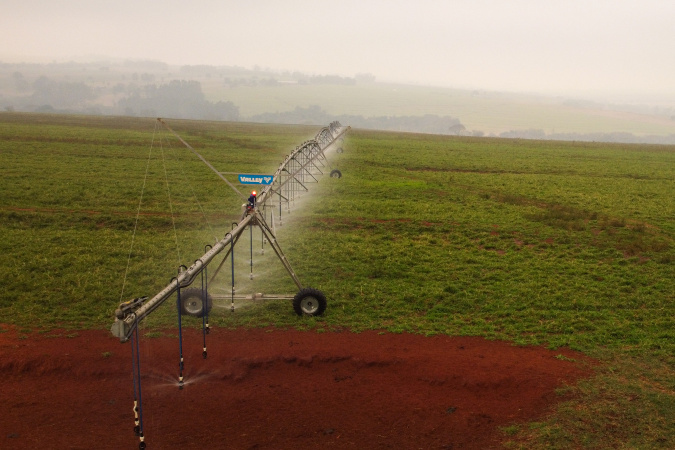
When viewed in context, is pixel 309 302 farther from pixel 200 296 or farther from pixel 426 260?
pixel 426 260

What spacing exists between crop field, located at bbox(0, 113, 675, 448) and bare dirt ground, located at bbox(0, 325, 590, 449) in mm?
652

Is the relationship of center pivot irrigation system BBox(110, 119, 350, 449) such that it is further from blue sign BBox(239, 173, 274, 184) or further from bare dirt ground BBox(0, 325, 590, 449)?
bare dirt ground BBox(0, 325, 590, 449)

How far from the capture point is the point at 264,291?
14883mm

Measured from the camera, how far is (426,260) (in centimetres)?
1814

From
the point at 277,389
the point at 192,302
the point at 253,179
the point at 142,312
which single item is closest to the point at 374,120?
the point at 253,179

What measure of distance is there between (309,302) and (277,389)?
3421mm

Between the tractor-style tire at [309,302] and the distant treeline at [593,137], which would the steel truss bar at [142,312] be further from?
the distant treeline at [593,137]

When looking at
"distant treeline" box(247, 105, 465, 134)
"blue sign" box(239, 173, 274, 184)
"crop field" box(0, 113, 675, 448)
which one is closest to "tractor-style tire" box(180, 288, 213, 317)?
"crop field" box(0, 113, 675, 448)

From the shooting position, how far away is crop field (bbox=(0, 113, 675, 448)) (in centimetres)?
1158

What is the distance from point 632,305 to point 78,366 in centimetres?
1408

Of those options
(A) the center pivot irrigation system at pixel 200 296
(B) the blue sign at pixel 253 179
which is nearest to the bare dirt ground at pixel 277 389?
(A) the center pivot irrigation system at pixel 200 296

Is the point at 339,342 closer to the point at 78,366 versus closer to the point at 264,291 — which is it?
the point at 264,291

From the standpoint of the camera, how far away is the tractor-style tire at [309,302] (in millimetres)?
13208

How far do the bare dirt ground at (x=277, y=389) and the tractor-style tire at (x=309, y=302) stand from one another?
97 cm
